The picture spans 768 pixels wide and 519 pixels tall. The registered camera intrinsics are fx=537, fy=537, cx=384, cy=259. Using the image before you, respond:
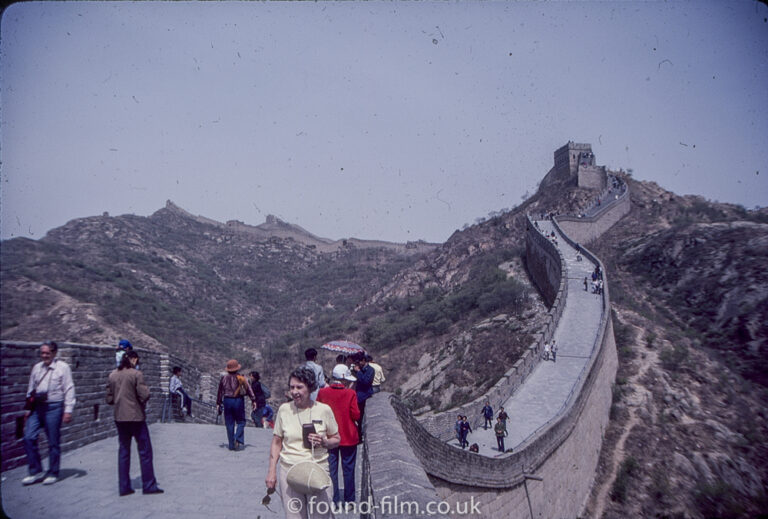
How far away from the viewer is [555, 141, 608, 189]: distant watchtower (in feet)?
178

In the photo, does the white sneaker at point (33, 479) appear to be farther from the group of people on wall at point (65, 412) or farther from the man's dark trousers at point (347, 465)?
the man's dark trousers at point (347, 465)

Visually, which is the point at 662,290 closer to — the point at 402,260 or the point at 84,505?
the point at 84,505

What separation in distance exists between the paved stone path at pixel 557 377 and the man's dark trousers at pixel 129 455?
9.71 meters

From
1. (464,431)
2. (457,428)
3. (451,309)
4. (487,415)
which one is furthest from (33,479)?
(451,309)

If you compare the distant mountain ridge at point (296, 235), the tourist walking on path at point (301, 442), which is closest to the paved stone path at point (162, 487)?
the tourist walking on path at point (301, 442)

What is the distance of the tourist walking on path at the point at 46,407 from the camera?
18.3 feet

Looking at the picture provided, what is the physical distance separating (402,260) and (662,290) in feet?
167


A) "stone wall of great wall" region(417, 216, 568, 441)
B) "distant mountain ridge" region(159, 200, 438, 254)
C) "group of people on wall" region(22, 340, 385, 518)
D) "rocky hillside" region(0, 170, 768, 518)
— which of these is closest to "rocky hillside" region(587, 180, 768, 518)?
"rocky hillside" region(0, 170, 768, 518)

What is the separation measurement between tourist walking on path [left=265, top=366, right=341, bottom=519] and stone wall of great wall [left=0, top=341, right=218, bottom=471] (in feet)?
13.0

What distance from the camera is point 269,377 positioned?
110 ft

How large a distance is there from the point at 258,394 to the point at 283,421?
8282mm

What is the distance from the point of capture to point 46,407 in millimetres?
5621

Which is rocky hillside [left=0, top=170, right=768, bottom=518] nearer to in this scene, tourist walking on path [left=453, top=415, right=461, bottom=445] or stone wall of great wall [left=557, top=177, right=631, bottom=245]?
stone wall of great wall [left=557, top=177, right=631, bottom=245]

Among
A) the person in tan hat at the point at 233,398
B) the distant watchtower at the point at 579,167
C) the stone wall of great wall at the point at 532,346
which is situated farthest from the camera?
the distant watchtower at the point at 579,167
